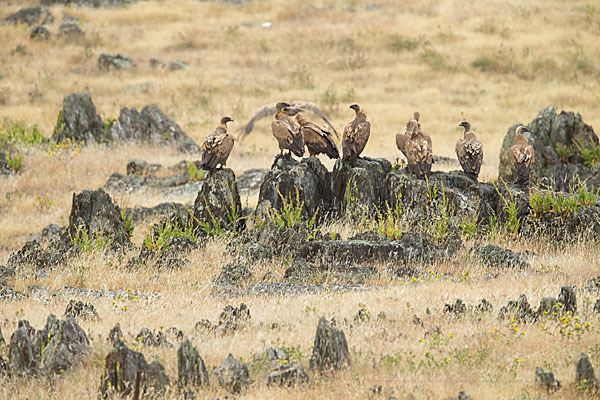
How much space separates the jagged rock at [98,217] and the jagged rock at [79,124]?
34.0ft

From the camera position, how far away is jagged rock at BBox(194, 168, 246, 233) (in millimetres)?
12867

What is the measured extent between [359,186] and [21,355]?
739cm

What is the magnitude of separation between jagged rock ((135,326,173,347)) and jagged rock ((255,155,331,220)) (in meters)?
5.41

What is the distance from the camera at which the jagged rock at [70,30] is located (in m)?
37.9

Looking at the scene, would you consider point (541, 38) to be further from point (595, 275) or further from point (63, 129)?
point (595, 275)

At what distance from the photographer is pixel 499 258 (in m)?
10.5

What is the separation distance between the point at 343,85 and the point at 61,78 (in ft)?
41.5

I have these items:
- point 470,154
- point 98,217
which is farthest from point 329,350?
point 98,217

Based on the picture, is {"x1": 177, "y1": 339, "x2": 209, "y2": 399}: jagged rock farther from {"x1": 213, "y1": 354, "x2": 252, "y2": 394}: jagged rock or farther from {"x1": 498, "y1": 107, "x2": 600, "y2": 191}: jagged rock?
{"x1": 498, "y1": 107, "x2": 600, "y2": 191}: jagged rock

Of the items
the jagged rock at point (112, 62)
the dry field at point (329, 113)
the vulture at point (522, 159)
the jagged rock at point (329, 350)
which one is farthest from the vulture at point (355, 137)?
the jagged rock at point (112, 62)

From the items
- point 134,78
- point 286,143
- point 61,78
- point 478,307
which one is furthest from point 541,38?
point 478,307

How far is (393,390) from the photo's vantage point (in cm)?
608

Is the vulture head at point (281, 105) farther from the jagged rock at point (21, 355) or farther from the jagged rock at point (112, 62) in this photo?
the jagged rock at point (112, 62)

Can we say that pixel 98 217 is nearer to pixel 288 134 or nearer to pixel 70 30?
pixel 288 134
